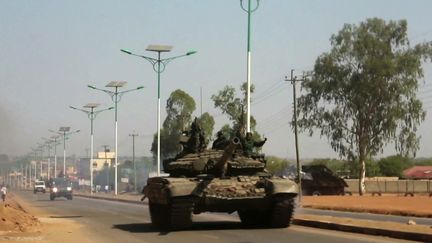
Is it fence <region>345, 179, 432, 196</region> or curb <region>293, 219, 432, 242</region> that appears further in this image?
fence <region>345, 179, 432, 196</region>

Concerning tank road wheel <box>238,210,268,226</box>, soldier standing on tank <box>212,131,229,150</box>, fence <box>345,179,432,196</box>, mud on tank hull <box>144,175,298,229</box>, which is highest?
soldier standing on tank <box>212,131,229,150</box>

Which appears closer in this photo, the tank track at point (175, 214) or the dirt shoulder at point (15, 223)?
the tank track at point (175, 214)

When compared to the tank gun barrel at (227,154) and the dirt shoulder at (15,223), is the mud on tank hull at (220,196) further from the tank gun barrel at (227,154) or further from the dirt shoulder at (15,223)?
the dirt shoulder at (15,223)

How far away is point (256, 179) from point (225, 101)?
35.0 metres

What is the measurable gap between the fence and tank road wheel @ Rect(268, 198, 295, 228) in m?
52.8

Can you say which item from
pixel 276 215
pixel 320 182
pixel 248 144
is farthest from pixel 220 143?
pixel 320 182

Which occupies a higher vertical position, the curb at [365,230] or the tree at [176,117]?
the tree at [176,117]

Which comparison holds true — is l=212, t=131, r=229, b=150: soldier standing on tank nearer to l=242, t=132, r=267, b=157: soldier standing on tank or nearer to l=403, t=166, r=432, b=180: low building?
l=242, t=132, r=267, b=157: soldier standing on tank

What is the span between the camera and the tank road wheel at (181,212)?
2111 centimetres

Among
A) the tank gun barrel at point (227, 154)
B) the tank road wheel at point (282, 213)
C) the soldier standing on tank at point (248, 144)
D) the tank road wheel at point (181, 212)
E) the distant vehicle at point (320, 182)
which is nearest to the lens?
the tank road wheel at point (181, 212)

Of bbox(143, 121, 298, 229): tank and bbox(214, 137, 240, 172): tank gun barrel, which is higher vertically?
bbox(214, 137, 240, 172): tank gun barrel

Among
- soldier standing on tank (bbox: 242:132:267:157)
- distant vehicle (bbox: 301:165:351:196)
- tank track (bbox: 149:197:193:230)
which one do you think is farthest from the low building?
tank track (bbox: 149:197:193:230)

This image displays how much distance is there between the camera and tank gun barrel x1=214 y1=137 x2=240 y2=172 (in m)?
21.3

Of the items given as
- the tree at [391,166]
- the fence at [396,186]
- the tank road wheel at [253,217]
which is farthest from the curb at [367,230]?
the tree at [391,166]
